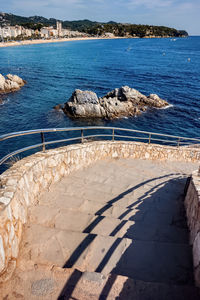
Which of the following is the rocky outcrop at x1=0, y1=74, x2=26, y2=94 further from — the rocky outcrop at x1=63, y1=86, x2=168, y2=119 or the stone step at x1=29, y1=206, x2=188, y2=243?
the stone step at x1=29, y1=206, x2=188, y2=243

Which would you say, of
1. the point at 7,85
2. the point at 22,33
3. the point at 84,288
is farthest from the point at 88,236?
the point at 22,33

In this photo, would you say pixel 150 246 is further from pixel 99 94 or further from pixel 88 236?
pixel 99 94

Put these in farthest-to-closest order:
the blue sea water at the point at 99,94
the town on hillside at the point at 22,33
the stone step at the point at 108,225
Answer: the town on hillside at the point at 22,33 < the blue sea water at the point at 99,94 < the stone step at the point at 108,225

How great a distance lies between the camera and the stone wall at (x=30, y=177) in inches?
133

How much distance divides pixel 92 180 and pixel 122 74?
48.7 metres

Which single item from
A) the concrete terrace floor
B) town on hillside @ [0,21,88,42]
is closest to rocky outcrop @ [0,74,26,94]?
the concrete terrace floor

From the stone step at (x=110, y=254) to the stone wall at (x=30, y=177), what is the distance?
385mm

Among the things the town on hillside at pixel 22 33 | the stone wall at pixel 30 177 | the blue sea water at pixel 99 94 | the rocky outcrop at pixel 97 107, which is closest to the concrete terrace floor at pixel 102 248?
the stone wall at pixel 30 177

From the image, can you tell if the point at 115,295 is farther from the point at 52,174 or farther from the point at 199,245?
the point at 52,174

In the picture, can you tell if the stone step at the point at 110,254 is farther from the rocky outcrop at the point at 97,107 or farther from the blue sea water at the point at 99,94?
the rocky outcrop at the point at 97,107

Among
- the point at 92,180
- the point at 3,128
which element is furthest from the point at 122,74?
the point at 92,180

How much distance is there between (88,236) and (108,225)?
65 centimetres

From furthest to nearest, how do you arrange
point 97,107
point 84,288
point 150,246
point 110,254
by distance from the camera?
point 97,107 → point 150,246 → point 110,254 → point 84,288

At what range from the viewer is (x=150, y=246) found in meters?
3.92
